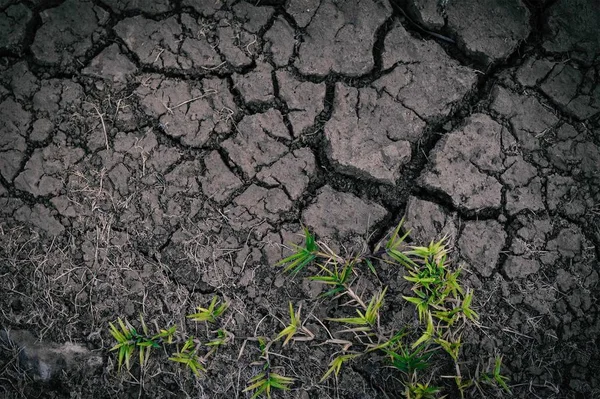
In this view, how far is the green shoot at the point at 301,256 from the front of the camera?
236cm

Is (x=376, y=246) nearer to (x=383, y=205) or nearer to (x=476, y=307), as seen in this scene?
(x=383, y=205)

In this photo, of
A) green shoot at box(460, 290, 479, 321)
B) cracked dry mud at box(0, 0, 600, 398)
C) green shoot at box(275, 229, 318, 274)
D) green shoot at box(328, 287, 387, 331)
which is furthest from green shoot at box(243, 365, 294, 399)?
green shoot at box(460, 290, 479, 321)

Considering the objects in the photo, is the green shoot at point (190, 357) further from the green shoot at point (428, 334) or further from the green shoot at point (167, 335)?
the green shoot at point (428, 334)

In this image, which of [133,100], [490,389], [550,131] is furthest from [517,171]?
[133,100]

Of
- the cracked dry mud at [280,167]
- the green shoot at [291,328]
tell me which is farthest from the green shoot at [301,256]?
the green shoot at [291,328]

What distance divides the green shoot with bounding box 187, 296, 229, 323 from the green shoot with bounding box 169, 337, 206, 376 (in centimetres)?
9

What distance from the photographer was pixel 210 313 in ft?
7.79

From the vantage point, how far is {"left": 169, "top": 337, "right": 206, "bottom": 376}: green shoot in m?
2.34

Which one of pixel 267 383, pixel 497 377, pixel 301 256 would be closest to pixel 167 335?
pixel 267 383

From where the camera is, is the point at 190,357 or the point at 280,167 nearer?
the point at 190,357

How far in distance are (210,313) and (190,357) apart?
0.64 ft

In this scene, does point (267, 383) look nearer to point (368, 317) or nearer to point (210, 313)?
point (210, 313)

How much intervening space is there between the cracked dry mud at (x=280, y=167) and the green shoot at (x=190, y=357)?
67 mm

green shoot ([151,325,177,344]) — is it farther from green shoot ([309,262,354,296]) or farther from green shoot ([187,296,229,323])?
green shoot ([309,262,354,296])
